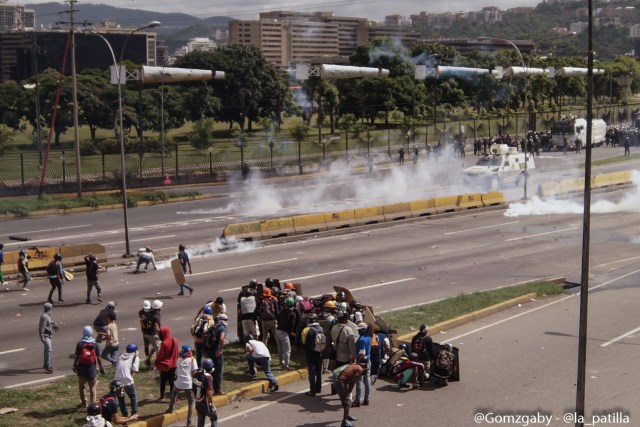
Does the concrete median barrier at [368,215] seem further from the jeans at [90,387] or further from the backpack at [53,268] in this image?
the jeans at [90,387]

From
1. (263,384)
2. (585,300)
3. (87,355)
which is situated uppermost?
(585,300)

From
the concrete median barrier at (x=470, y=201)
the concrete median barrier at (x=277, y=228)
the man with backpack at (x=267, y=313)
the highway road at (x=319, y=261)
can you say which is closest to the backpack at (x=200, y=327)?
the man with backpack at (x=267, y=313)

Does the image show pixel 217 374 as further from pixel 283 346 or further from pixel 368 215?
pixel 368 215

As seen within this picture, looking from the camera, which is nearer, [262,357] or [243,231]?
[262,357]

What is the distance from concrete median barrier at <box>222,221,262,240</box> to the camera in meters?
32.3

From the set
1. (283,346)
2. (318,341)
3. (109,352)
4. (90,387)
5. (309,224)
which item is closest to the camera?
(90,387)

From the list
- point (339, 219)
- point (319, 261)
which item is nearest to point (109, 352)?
point (319, 261)

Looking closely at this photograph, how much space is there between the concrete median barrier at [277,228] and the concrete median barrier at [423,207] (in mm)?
6990

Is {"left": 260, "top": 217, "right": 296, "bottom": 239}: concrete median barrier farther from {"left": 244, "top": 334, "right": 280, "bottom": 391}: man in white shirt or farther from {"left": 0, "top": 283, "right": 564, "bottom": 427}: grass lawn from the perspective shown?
{"left": 244, "top": 334, "right": 280, "bottom": 391}: man in white shirt

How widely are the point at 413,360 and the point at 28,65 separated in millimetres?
122933

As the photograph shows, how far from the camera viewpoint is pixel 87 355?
553 inches

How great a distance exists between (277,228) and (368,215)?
4.97 metres

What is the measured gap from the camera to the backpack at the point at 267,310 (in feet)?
55.0

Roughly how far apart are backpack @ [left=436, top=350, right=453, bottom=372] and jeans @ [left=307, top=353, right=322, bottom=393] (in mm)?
2164
